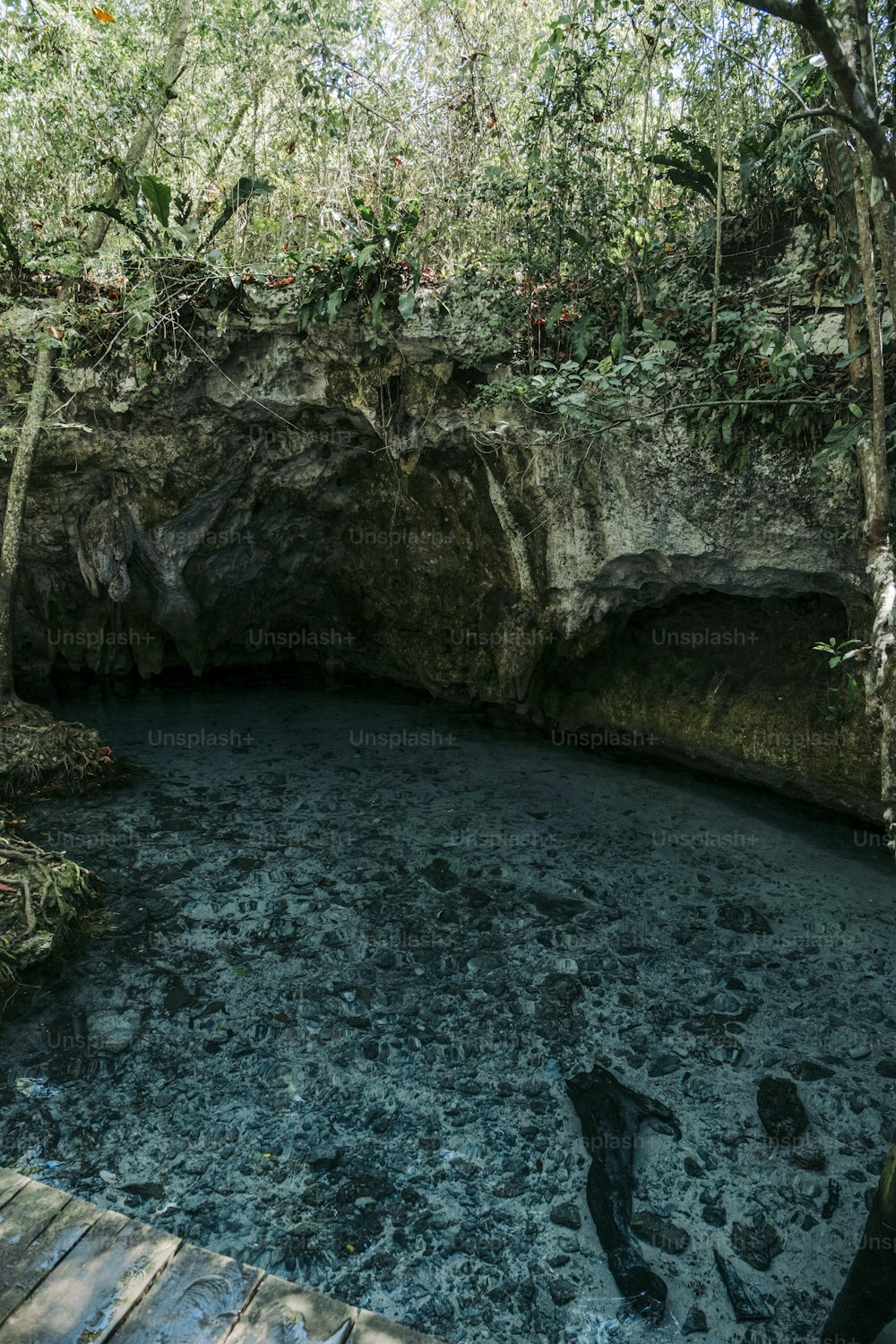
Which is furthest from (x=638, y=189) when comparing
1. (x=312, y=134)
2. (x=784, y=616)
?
(x=784, y=616)

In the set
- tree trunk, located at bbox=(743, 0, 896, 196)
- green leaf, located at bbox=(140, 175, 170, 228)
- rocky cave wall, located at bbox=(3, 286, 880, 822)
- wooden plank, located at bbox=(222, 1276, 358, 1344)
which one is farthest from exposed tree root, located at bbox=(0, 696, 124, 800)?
tree trunk, located at bbox=(743, 0, 896, 196)

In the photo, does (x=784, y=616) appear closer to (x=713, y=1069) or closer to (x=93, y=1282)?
(x=713, y=1069)

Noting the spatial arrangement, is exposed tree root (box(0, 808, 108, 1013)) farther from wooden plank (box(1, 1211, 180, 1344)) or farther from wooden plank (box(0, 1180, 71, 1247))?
wooden plank (box(1, 1211, 180, 1344))

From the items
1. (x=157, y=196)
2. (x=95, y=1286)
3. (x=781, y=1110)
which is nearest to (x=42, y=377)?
(x=157, y=196)

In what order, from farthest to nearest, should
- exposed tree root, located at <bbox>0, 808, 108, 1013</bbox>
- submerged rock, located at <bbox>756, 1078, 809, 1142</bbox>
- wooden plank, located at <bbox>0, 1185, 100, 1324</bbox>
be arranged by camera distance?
exposed tree root, located at <bbox>0, 808, 108, 1013</bbox> < submerged rock, located at <bbox>756, 1078, 809, 1142</bbox> < wooden plank, located at <bbox>0, 1185, 100, 1324</bbox>

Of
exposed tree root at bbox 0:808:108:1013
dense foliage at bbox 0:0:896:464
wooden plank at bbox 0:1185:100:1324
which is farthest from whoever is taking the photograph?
dense foliage at bbox 0:0:896:464

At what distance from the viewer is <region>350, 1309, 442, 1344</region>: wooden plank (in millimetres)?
2205

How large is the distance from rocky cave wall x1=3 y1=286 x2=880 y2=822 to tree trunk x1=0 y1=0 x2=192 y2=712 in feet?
1.21

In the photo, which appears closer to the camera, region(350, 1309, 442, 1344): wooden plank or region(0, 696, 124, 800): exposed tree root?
region(350, 1309, 442, 1344): wooden plank

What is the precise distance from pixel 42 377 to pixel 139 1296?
7.03m

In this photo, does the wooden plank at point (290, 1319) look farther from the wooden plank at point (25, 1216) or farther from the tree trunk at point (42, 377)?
the tree trunk at point (42, 377)

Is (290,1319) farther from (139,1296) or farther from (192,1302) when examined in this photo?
(139,1296)

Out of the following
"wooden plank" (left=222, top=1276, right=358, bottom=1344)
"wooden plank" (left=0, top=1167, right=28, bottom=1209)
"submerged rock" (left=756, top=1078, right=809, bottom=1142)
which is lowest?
"submerged rock" (left=756, top=1078, right=809, bottom=1142)

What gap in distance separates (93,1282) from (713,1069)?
2.99 meters
